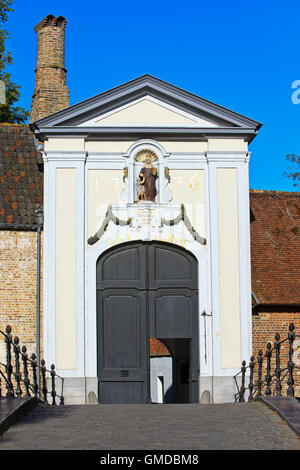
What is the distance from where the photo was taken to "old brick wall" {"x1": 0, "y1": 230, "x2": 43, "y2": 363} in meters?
17.4

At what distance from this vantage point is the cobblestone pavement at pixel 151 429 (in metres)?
8.51

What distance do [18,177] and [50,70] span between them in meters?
3.92

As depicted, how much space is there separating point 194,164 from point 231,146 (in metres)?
0.93

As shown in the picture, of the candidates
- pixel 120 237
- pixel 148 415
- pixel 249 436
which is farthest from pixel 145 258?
pixel 249 436

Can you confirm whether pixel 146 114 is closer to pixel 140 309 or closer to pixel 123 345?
pixel 140 309

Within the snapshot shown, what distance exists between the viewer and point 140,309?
56.3ft

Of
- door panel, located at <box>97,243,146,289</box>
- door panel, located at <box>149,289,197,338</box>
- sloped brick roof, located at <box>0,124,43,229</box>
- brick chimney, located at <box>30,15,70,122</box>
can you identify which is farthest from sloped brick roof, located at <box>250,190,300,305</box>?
brick chimney, located at <box>30,15,70,122</box>

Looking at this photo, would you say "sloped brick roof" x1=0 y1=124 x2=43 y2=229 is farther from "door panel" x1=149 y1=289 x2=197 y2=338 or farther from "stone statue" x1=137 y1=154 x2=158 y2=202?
"door panel" x1=149 y1=289 x2=197 y2=338

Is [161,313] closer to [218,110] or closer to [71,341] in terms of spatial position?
[71,341]

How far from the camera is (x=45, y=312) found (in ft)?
55.5

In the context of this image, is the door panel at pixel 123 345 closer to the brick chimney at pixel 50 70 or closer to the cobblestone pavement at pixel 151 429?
the cobblestone pavement at pixel 151 429

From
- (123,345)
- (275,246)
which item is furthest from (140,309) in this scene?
(275,246)

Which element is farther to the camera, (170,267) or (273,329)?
(273,329)

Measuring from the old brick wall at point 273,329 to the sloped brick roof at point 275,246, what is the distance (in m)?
0.31
